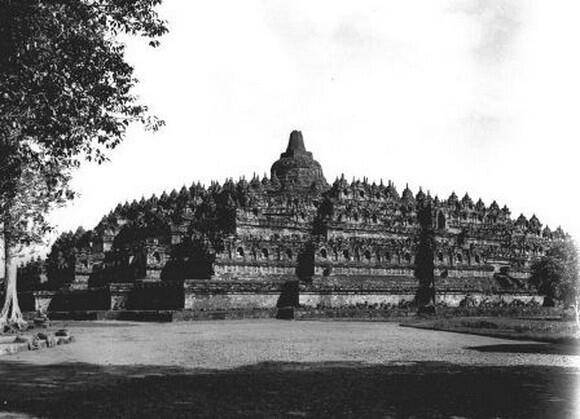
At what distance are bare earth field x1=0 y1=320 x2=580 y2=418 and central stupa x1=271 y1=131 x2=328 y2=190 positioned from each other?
4232cm

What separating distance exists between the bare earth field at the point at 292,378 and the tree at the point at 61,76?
15.2ft

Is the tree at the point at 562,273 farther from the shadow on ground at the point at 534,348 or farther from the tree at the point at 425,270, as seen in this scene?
the shadow on ground at the point at 534,348

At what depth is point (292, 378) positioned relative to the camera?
43.5 feet

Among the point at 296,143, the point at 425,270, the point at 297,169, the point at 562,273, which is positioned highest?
the point at 296,143

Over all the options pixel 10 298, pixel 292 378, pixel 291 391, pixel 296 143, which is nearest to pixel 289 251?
pixel 10 298

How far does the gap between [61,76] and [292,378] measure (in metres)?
7.94

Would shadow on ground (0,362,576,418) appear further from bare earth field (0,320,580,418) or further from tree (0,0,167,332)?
tree (0,0,167,332)

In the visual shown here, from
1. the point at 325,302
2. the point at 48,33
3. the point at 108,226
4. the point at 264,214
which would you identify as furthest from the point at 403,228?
the point at 48,33

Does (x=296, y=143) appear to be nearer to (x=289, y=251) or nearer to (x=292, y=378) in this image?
(x=289, y=251)

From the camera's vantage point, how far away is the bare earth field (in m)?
10.2

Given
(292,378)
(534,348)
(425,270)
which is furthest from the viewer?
(425,270)

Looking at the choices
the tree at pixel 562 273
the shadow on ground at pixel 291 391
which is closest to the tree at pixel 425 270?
the tree at pixel 562 273

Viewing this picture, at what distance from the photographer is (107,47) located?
14.2m

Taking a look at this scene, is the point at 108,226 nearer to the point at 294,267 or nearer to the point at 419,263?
the point at 294,267
